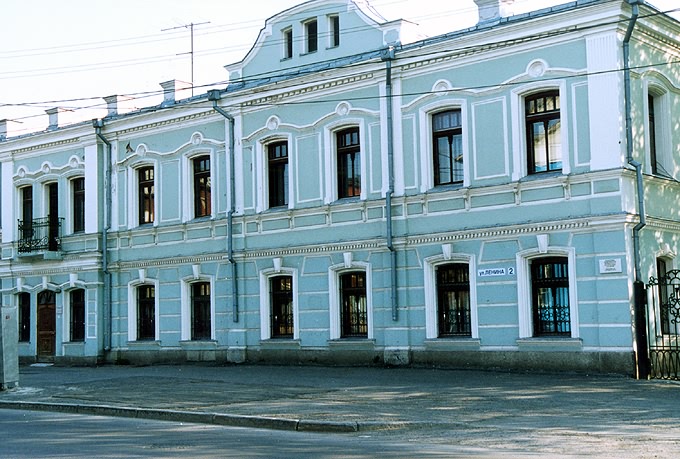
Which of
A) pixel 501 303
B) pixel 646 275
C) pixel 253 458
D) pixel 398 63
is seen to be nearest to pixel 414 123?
pixel 398 63

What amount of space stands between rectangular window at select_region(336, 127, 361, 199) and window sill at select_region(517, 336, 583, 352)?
242 inches

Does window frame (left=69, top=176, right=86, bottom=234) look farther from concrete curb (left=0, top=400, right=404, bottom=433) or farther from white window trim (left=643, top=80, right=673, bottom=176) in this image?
white window trim (left=643, top=80, right=673, bottom=176)

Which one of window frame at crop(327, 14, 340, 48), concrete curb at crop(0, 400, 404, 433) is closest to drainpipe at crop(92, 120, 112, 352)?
window frame at crop(327, 14, 340, 48)

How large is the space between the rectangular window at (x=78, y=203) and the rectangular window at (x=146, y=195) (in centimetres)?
259

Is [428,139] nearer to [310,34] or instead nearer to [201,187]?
[310,34]

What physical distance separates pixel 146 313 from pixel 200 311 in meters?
2.48

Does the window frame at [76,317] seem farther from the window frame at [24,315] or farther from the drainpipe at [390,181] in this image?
the drainpipe at [390,181]

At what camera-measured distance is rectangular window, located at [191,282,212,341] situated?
28.2m

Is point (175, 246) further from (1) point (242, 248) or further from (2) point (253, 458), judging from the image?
(2) point (253, 458)

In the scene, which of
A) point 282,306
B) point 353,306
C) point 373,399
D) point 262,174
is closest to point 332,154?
point 262,174

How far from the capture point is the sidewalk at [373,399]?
1352 centimetres

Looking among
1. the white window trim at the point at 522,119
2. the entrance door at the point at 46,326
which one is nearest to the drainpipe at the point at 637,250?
the white window trim at the point at 522,119

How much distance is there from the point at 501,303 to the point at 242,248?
831 centimetres

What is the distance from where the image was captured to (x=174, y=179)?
28.9 metres
